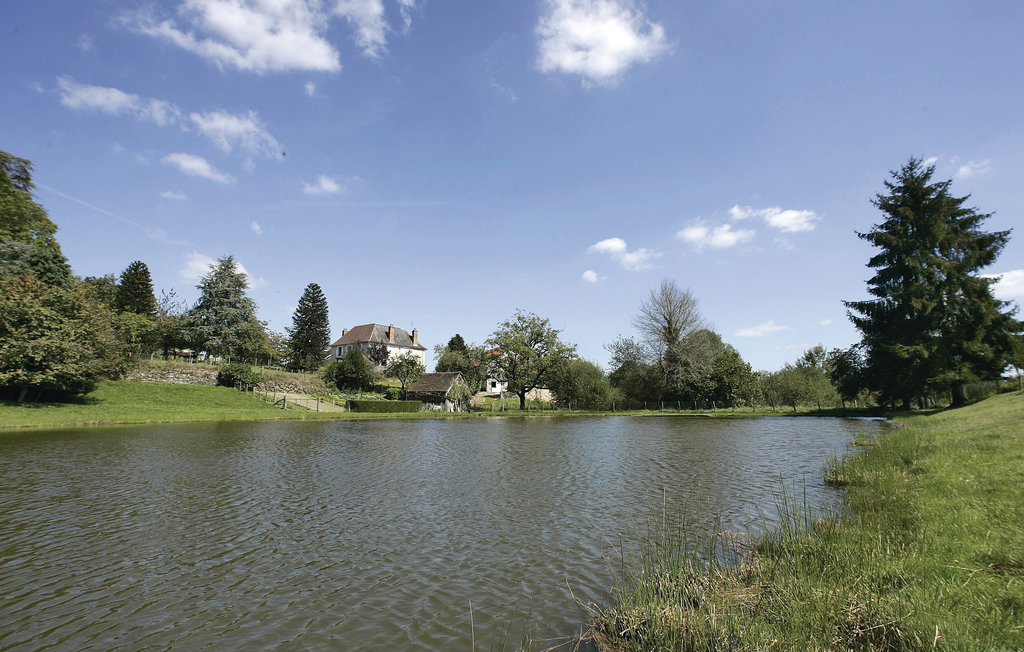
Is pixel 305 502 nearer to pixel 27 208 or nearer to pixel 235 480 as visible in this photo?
pixel 235 480

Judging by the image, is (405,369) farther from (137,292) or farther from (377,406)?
(137,292)

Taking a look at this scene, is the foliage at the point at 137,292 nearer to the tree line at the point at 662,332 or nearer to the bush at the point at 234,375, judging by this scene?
the tree line at the point at 662,332

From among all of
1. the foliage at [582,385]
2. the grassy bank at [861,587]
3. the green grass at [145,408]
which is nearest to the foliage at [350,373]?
the green grass at [145,408]

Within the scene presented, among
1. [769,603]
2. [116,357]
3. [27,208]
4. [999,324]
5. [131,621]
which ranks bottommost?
[131,621]

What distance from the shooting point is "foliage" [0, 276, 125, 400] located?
3055cm

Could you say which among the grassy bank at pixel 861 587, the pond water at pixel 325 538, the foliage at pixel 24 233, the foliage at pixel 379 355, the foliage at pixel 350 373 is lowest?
the pond water at pixel 325 538

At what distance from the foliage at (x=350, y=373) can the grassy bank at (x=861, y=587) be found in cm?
6520

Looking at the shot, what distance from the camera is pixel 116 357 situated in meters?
37.4

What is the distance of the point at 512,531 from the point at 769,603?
5.37m

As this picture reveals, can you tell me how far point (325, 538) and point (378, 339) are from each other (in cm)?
9991

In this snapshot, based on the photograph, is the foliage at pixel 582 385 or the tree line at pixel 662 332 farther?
the foliage at pixel 582 385

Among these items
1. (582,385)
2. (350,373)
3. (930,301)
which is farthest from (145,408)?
(930,301)

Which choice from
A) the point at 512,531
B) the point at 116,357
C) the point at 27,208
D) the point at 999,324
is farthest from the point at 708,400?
the point at 27,208

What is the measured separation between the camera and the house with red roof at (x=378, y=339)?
10567 centimetres
